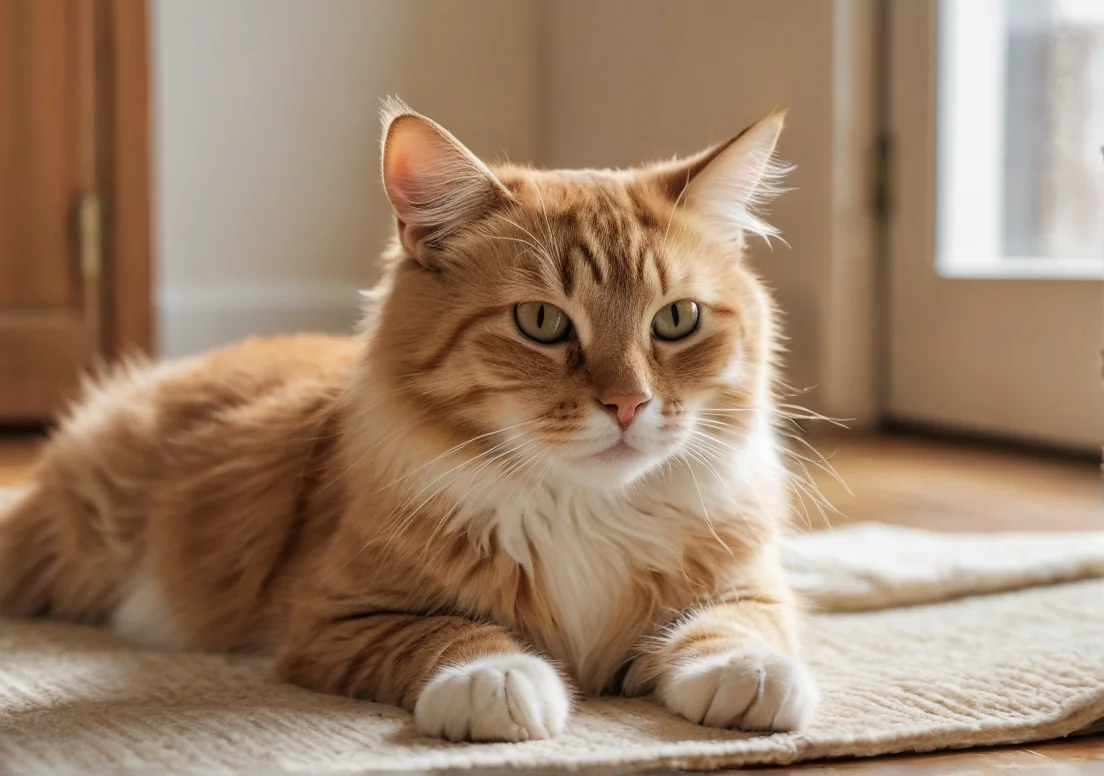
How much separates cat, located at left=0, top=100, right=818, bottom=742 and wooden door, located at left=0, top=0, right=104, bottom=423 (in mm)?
2287

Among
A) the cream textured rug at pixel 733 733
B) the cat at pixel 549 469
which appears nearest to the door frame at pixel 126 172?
the cream textured rug at pixel 733 733

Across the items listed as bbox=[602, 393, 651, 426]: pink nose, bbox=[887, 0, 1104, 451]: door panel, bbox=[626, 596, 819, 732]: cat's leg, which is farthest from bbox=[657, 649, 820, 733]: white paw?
bbox=[887, 0, 1104, 451]: door panel

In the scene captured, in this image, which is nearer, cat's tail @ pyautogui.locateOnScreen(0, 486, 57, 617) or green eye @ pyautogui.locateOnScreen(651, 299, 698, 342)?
green eye @ pyautogui.locateOnScreen(651, 299, 698, 342)

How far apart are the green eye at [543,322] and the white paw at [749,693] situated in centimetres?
36

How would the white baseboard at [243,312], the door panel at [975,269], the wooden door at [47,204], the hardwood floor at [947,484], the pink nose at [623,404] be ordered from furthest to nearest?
the white baseboard at [243,312], the wooden door at [47,204], the door panel at [975,269], the hardwood floor at [947,484], the pink nose at [623,404]

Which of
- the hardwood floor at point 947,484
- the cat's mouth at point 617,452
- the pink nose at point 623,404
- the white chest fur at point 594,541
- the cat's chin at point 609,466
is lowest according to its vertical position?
the hardwood floor at point 947,484

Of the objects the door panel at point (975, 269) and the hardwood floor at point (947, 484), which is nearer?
the hardwood floor at point (947, 484)

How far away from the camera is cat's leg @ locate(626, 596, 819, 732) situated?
1178 millimetres

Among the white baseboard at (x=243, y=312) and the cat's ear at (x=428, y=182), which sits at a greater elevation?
the cat's ear at (x=428, y=182)

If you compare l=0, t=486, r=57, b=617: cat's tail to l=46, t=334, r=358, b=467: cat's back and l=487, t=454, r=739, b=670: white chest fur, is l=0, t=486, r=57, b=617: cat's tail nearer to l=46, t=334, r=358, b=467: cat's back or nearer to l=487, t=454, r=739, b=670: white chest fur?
l=46, t=334, r=358, b=467: cat's back

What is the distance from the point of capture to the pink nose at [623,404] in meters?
1.23

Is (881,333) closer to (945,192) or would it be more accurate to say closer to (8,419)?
(945,192)

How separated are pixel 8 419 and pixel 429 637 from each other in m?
2.76

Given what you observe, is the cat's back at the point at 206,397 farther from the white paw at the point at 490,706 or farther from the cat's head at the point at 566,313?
the white paw at the point at 490,706
